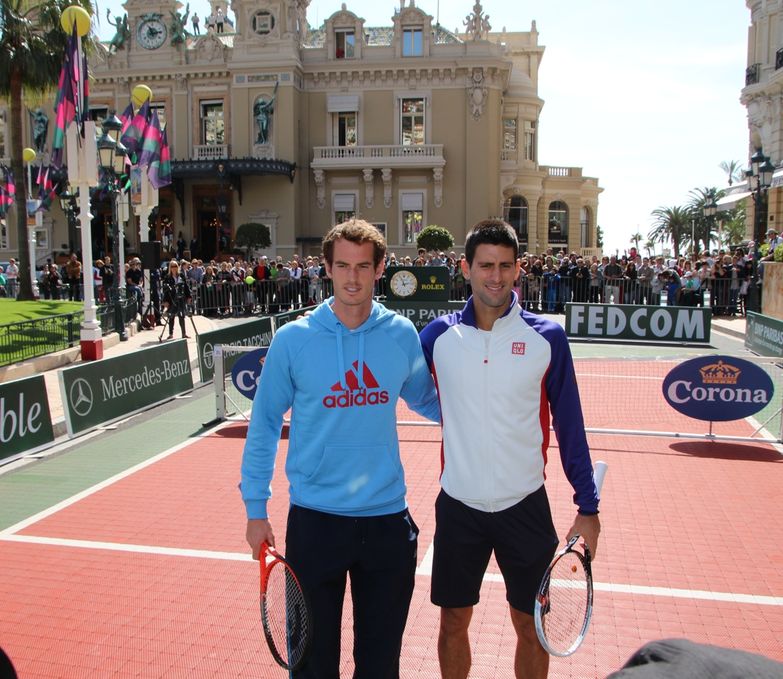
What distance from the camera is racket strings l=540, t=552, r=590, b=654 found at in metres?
3.18

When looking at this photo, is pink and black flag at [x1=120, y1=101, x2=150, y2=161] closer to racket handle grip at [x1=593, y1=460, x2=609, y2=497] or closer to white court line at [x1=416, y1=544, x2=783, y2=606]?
white court line at [x1=416, y1=544, x2=783, y2=606]

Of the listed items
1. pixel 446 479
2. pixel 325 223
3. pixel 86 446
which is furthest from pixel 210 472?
pixel 325 223

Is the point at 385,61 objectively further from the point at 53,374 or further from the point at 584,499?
the point at 584,499

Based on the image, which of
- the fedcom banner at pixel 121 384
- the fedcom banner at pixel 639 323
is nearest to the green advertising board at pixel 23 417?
the fedcom banner at pixel 121 384

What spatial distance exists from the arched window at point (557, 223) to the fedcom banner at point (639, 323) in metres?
26.6

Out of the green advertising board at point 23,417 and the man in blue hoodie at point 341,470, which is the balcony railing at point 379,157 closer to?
the green advertising board at point 23,417

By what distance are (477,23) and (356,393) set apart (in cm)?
3853

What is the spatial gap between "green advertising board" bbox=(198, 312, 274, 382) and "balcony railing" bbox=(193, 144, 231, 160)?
26.8 m

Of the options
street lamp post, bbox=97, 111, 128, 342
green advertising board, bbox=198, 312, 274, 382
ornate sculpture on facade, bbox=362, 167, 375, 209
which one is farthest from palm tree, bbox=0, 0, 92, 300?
ornate sculpture on facade, bbox=362, 167, 375, 209

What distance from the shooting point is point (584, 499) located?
3.28m

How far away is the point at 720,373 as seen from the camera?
9.39m

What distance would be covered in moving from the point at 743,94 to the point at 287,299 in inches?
967

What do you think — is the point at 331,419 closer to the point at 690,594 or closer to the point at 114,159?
the point at 690,594

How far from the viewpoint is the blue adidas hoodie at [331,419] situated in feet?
9.99
